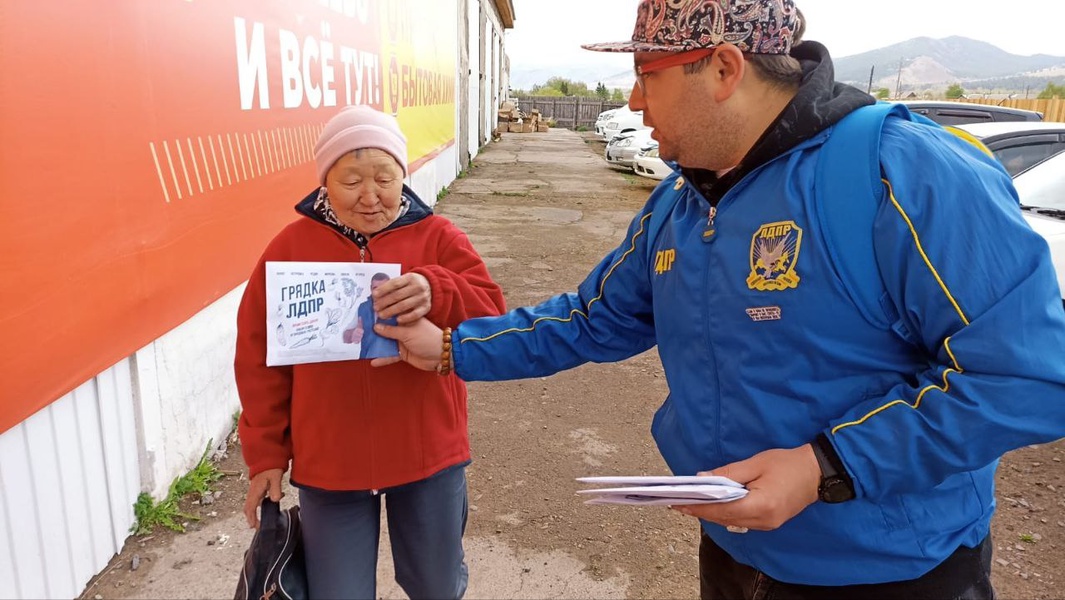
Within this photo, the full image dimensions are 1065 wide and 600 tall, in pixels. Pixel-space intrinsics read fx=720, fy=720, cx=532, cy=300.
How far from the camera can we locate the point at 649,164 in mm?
15930

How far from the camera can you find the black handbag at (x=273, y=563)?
1.91m

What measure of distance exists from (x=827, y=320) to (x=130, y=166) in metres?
2.46

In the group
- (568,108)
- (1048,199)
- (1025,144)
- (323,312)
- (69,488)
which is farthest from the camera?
(568,108)

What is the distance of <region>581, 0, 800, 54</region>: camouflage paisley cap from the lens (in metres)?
1.35

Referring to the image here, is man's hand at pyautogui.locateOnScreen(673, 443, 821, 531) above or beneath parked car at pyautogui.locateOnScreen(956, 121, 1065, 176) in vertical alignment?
beneath

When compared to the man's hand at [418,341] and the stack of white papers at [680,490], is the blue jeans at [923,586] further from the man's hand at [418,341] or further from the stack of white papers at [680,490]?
the man's hand at [418,341]

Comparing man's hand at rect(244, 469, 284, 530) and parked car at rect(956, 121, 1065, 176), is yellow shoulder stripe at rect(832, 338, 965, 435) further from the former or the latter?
parked car at rect(956, 121, 1065, 176)

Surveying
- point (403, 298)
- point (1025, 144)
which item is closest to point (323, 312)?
point (403, 298)

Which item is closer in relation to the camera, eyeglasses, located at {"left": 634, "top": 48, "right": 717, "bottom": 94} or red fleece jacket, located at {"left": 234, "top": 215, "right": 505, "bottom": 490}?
eyeglasses, located at {"left": 634, "top": 48, "right": 717, "bottom": 94}

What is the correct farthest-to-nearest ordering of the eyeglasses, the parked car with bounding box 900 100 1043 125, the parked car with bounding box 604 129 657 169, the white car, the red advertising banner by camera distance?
1. the parked car with bounding box 604 129 657 169
2. the parked car with bounding box 900 100 1043 125
3. the white car
4. the red advertising banner
5. the eyeglasses

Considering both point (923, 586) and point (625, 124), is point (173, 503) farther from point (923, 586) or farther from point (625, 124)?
point (625, 124)

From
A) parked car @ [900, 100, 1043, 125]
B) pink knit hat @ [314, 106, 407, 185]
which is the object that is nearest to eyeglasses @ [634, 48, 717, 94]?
pink knit hat @ [314, 106, 407, 185]

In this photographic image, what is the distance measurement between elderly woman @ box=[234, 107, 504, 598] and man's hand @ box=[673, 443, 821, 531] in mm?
927

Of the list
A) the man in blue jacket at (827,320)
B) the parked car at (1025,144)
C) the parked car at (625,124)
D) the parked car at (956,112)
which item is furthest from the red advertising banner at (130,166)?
the parked car at (625,124)
